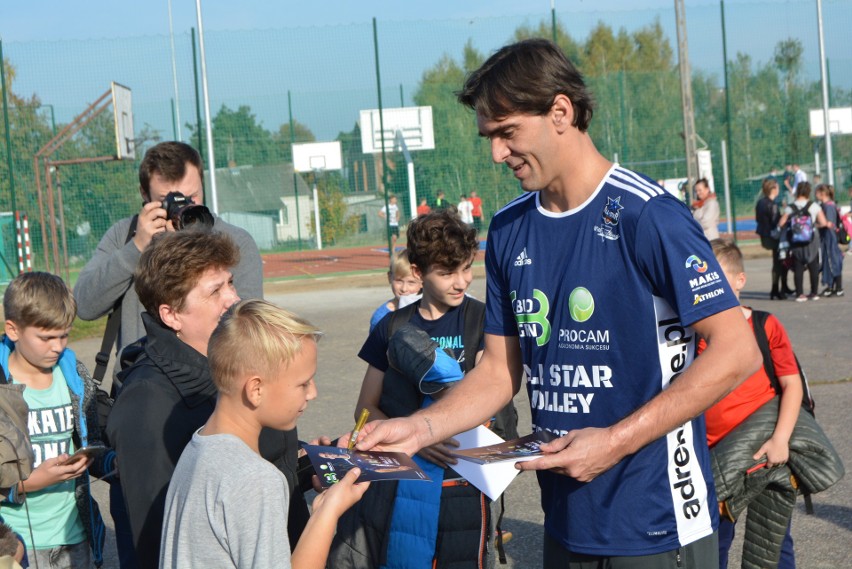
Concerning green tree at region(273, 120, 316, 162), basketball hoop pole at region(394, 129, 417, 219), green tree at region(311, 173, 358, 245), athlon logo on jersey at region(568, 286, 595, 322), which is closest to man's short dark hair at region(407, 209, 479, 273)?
athlon logo on jersey at region(568, 286, 595, 322)

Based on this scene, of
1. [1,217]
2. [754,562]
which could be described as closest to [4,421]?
[754,562]

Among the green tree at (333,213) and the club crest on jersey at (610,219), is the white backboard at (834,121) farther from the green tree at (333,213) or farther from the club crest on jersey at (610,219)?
the club crest on jersey at (610,219)

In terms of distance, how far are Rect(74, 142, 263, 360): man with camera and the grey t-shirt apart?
5.77 feet

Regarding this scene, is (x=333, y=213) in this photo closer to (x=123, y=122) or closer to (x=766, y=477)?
(x=123, y=122)

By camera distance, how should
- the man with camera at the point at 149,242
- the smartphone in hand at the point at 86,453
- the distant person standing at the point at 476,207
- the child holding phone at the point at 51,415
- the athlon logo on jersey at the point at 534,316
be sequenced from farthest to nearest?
the distant person standing at the point at 476,207 < the man with camera at the point at 149,242 < the child holding phone at the point at 51,415 < the smartphone in hand at the point at 86,453 < the athlon logo on jersey at the point at 534,316

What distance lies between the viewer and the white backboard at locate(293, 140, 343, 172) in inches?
985

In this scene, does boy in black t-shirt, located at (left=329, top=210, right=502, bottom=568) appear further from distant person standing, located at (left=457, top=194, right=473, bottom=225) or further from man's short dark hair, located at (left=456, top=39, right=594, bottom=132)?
distant person standing, located at (left=457, top=194, right=473, bottom=225)

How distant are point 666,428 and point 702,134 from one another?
2789 centimetres

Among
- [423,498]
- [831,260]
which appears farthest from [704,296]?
[831,260]

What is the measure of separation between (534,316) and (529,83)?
→ 64 cm

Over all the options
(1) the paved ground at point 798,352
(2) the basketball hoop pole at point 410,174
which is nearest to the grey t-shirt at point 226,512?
(1) the paved ground at point 798,352

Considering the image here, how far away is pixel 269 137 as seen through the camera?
25.8 m

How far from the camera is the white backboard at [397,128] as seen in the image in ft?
77.6

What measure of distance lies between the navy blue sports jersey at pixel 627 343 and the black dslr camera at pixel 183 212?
1.90 meters
